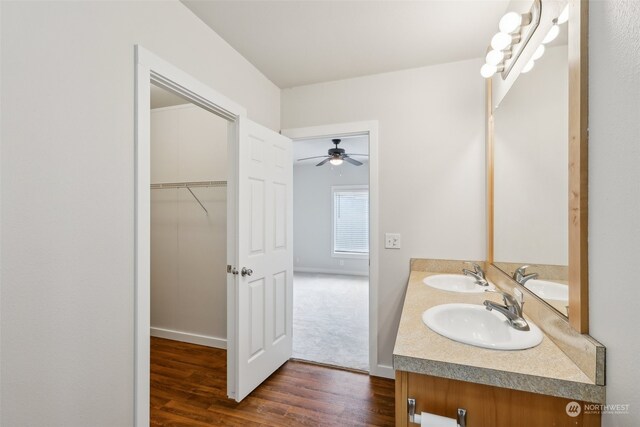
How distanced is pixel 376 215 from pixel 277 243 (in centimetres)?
85

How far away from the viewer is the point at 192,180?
3.19 m

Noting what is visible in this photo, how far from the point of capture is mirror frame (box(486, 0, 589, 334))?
907mm

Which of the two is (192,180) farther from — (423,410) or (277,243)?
(423,410)

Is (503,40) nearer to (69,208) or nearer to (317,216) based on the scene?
→ (69,208)

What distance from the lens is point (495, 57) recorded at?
66.6 inches

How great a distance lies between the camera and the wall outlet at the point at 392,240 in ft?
8.11

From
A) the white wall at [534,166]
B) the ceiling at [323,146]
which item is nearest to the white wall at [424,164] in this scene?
the white wall at [534,166]

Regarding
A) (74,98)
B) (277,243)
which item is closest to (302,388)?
(277,243)

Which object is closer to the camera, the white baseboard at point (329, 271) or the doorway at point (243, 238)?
the doorway at point (243, 238)

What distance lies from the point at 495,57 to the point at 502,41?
4.6 inches

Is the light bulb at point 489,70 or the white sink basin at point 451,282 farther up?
the light bulb at point 489,70

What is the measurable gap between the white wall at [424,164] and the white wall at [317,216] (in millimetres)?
4266

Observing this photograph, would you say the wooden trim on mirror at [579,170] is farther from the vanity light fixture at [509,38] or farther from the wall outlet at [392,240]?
the wall outlet at [392,240]

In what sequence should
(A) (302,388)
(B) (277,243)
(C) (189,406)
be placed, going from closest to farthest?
(C) (189,406) < (A) (302,388) < (B) (277,243)
